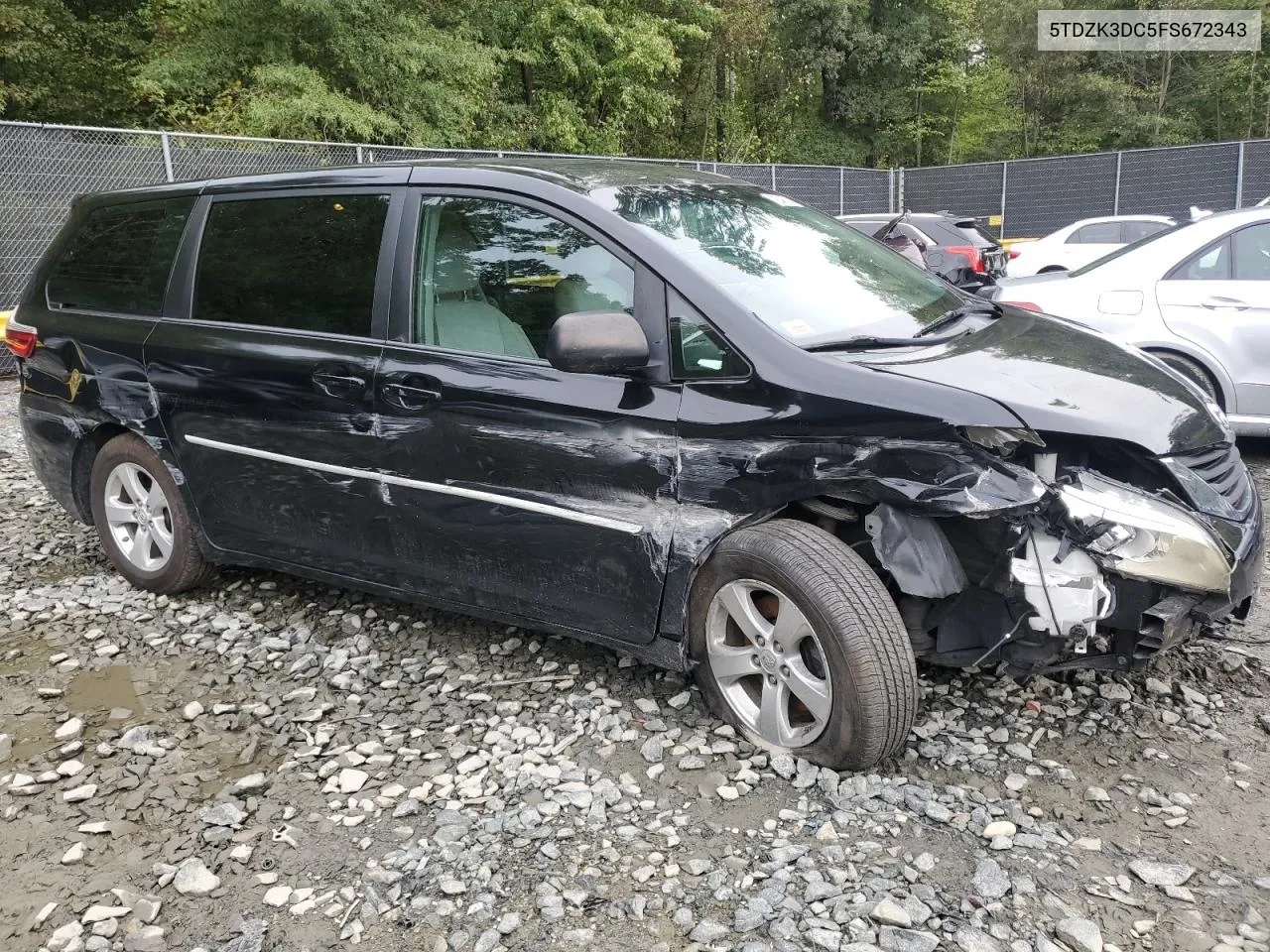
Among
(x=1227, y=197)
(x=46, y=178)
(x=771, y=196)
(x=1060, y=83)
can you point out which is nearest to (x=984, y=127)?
(x=1060, y=83)

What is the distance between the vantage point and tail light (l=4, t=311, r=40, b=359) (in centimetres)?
474

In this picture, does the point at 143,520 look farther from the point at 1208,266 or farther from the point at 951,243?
the point at 951,243

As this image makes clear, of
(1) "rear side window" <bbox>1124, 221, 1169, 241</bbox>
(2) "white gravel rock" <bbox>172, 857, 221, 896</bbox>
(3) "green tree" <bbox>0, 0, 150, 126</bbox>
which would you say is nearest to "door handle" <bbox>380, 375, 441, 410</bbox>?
(2) "white gravel rock" <bbox>172, 857, 221, 896</bbox>

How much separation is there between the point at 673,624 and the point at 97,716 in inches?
81.6

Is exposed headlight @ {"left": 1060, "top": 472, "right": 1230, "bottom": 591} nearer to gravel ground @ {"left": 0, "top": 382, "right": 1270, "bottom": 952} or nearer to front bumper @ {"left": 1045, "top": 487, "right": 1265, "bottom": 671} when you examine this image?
front bumper @ {"left": 1045, "top": 487, "right": 1265, "bottom": 671}

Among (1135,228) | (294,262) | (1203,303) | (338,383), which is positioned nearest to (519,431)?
(338,383)

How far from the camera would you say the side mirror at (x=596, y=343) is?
285cm

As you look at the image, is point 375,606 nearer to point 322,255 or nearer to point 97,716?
point 97,716

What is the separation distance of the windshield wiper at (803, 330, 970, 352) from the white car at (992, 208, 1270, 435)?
3.15 meters

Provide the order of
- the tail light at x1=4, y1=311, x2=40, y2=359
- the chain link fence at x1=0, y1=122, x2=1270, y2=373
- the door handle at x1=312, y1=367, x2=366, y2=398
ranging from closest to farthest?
the door handle at x1=312, y1=367, x2=366, y2=398, the tail light at x1=4, y1=311, x2=40, y2=359, the chain link fence at x1=0, y1=122, x2=1270, y2=373

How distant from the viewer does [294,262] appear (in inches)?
151

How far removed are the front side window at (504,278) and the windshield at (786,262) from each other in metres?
0.21

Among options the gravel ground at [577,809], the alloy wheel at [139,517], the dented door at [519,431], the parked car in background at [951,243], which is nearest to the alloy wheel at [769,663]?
the gravel ground at [577,809]

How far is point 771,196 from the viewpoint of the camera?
4.01m
